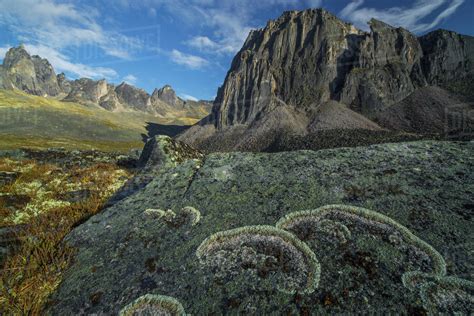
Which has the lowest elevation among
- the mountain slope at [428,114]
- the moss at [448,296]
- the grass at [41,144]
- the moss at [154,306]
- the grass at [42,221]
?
the grass at [41,144]

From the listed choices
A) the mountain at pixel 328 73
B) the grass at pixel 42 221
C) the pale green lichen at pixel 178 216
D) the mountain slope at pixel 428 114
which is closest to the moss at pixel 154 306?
the grass at pixel 42 221

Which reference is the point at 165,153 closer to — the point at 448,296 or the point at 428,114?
the point at 448,296

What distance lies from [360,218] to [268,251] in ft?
5.51

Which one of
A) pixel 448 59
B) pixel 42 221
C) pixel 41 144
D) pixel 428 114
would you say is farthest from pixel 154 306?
pixel 448 59

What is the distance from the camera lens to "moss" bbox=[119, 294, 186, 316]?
3160 mm

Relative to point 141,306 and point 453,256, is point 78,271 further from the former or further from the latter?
point 453,256

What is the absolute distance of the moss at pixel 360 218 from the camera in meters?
3.45

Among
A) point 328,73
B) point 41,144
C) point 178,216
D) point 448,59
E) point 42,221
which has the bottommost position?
point 41,144

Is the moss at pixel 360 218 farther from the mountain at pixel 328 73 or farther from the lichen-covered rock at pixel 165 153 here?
the mountain at pixel 328 73

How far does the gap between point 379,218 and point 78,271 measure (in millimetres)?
4973

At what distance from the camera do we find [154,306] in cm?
327

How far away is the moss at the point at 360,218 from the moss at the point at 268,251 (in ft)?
1.19

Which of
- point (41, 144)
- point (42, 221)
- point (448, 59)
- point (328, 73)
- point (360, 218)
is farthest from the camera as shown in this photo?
point (448, 59)

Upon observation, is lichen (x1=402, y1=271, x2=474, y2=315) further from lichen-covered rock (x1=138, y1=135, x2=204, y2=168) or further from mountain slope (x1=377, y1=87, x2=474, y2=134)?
mountain slope (x1=377, y1=87, x2=474, y2=134)
